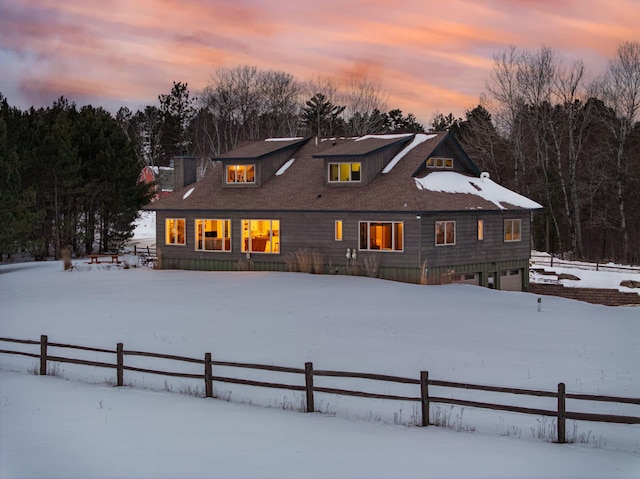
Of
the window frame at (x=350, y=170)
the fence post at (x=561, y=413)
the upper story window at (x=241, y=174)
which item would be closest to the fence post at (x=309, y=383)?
the fence post at (x=561, y=413)

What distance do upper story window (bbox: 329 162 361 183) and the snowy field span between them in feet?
20.5

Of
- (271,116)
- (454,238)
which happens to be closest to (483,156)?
(271,116)

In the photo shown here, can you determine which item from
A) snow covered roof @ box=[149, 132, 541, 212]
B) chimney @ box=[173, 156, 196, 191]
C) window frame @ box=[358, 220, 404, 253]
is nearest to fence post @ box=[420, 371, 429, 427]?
snow covered roof @ box=[149, 132, 541, 212]

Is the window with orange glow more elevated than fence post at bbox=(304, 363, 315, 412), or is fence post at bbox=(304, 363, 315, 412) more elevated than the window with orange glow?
the window with orange glow

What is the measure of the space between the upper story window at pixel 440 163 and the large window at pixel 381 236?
6186 mm

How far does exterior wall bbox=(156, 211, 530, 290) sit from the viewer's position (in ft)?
119

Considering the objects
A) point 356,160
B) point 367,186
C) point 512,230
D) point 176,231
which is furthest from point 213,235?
point 512,230

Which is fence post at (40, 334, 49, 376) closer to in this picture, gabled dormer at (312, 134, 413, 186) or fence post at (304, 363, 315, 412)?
fence post at (304, 363, 315, 412)

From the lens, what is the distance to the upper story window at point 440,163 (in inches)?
1644

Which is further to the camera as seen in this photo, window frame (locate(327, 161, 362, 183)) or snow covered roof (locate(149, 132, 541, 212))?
window frame (locate(327, 161, 362, 183))

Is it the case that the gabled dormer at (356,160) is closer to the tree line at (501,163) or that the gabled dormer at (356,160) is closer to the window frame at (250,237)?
the window frame at (250,237)

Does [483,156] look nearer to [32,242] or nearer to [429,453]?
[32,242]

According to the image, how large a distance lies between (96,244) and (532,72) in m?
39.0

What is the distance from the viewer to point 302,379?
19.3 metres
